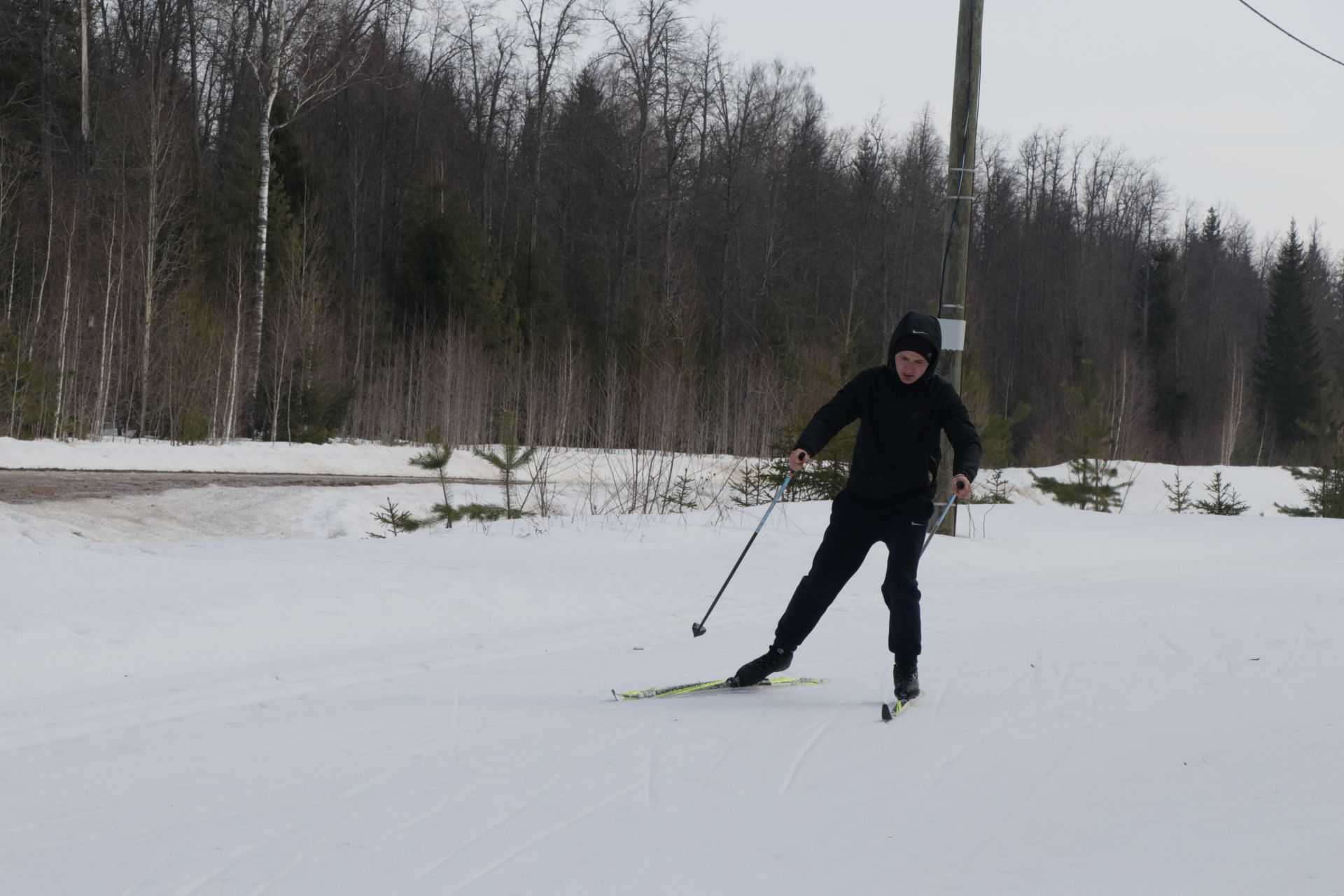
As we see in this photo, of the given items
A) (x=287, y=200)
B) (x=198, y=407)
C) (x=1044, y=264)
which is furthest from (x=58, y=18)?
(x=1044, y=264)

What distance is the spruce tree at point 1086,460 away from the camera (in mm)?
26062

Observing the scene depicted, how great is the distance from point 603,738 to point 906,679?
1587mm

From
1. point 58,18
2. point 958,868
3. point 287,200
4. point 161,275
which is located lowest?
point 958,868

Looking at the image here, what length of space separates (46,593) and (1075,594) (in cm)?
815

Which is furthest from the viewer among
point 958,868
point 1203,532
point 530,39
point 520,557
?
point 530,39

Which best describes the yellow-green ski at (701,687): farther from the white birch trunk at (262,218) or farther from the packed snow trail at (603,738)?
the white birch trunk at (262,218)

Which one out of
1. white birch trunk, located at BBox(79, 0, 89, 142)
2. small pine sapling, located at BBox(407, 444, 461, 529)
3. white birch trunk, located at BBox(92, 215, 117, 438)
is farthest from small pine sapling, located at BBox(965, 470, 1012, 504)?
white birch trunk, located at BBox(79, 0, 89, 142)

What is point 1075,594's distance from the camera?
1084 centimetres

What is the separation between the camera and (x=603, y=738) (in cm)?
532

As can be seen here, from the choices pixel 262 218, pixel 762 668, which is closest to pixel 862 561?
pixel 762 668

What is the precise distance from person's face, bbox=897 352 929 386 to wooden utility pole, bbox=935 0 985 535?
281 inches

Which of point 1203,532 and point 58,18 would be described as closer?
point 1203,532

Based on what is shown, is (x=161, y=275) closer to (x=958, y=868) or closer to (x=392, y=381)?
(x=392, y=381)

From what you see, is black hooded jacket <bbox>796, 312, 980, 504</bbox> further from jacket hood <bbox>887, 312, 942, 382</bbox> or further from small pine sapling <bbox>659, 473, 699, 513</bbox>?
small pine sapling <bbox>659, 473, 699, 513</bbox>
